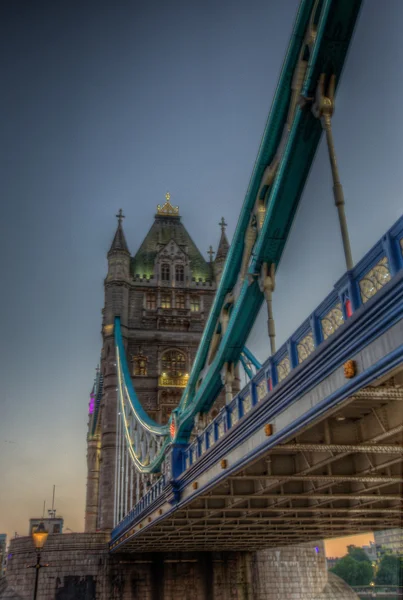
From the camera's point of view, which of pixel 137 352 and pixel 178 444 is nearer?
pixel 178 444

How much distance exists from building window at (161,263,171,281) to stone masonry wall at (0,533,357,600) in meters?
24.3

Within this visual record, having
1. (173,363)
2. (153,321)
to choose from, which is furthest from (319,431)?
(153,321)

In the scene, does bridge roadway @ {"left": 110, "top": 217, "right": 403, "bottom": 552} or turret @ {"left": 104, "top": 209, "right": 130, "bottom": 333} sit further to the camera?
turret @ {"left": 104, "top": 209, "right": 130, "bottom": 333}

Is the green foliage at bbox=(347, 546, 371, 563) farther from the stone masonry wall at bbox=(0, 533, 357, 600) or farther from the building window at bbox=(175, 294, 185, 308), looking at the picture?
the stone masonry wall at bbox=(0, 533, 357, 600)

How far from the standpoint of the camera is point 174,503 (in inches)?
711

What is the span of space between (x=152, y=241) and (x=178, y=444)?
3865cm

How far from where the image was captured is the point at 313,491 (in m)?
15.2

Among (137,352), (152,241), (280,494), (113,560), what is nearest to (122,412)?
(137,352)

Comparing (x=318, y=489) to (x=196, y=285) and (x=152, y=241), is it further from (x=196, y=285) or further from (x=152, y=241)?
(x=152, y=241)

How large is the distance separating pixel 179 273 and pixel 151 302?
4.22 metres

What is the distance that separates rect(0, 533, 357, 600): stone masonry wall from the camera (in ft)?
105

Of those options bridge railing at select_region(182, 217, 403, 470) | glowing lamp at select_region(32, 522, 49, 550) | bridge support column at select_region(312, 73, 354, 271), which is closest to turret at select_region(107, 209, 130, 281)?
glowing lamp at select_region(32, 522, 49, 550)

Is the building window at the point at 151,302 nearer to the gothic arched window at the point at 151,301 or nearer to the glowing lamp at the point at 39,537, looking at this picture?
the gothic arched window at the point at 151,301

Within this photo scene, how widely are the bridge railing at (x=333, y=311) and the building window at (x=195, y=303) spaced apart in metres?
39.4
